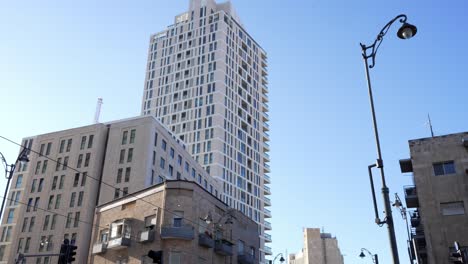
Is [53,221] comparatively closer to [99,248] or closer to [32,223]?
[32,223]

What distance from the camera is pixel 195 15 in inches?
4727

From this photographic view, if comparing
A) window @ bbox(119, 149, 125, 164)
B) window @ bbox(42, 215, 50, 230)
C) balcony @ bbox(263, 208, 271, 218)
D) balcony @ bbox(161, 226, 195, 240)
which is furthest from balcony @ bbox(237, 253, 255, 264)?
balcony @ bbox(263, 208, 271, 218)

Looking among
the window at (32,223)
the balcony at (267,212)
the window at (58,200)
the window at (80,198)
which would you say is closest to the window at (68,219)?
the window at (80,198)

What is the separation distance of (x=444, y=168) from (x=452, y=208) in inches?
132

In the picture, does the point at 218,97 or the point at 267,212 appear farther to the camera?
the point at 267,212

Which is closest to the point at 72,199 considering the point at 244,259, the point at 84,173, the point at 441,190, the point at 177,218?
the point at 84,173

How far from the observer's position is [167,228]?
36.2 meters

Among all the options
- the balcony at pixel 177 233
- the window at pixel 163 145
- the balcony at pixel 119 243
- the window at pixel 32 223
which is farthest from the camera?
the window at pixel 163 145

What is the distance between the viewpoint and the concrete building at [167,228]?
120 feet

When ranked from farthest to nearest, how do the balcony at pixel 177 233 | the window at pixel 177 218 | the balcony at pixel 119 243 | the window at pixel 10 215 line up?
the window at pixel 10 215 < the balcony at pixel 119 243 < the window at pixel 177 218 < the balcony at pixel 177 233

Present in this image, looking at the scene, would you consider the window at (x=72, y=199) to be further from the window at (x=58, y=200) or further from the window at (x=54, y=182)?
the window at (x=54, y=182)

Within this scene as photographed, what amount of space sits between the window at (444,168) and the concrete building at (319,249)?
110 meters

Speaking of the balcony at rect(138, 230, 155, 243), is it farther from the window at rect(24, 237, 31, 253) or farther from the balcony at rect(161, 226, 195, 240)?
the window at rect(24, 237, 31, 253)

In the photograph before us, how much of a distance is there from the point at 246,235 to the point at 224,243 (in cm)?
613
